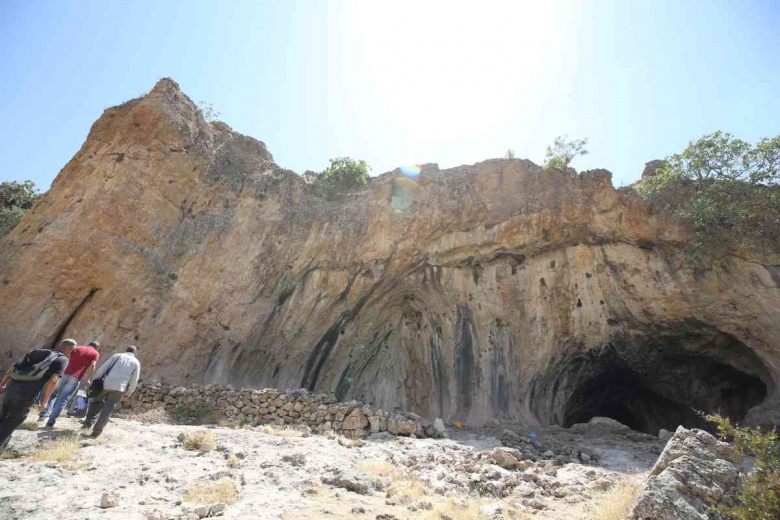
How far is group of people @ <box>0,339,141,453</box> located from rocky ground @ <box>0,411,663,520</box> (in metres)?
0.42

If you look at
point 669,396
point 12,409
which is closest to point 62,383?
point 12,409

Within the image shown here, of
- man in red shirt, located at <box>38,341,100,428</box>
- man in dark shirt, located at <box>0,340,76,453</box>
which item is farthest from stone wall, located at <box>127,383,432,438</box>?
man in dark shirt, located at <box>0,340,76,453</box>

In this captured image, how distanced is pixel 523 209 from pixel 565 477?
1178 centimetres

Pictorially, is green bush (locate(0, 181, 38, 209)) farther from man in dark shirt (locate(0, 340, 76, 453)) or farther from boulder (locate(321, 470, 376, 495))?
boulder (locate(321, 470, 376, 495))

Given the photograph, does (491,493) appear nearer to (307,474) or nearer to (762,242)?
(307,474)

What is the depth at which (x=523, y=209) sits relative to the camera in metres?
17.8

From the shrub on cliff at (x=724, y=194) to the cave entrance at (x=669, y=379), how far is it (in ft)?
14.0

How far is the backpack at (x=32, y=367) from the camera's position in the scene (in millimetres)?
6250

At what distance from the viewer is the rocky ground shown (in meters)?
5.21

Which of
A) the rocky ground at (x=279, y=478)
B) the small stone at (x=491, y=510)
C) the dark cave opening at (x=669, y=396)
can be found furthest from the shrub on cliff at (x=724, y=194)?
the small stone at (x=491, y=510)

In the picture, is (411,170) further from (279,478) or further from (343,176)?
(279,478)

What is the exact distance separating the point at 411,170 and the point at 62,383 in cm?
1431

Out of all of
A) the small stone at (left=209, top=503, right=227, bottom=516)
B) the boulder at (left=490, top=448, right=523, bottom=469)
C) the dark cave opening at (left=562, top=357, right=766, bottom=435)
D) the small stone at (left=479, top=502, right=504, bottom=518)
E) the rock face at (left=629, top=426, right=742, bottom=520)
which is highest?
the dark cave opening at (left=562, top=357, right=766, bottom=435)

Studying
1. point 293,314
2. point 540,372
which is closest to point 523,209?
point 540,372
